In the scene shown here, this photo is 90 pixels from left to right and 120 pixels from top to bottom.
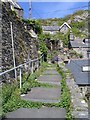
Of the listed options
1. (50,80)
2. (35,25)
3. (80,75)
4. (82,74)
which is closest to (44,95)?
(50,80)

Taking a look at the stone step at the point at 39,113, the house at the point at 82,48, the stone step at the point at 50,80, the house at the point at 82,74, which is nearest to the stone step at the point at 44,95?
the stone step at the point at 39,113

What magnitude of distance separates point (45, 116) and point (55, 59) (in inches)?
927

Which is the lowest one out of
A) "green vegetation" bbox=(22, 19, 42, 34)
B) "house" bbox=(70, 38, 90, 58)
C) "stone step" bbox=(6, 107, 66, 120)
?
"stone step" bbox=(6, 107, 66, 120)

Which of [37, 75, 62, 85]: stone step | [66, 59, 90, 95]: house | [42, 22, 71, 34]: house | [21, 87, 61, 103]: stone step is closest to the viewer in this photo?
[21, 87, 61, 103]: stone step

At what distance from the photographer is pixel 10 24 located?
8758mm

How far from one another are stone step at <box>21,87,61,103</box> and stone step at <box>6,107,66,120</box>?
74cm

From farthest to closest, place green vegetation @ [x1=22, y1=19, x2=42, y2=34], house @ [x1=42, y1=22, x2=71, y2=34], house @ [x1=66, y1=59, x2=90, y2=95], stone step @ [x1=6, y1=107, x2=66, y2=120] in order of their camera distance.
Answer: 1. house @ [x1=42, y1=22, x2=71, y2=34]
2. green vegetation @ [x1=22, y1=19, x2=42, y2=34]
3. house @ [x1=66, y1=59, x2=90, y2=95]
4. stone step @ [x1=6, y1=107, x2=66, y2=120]

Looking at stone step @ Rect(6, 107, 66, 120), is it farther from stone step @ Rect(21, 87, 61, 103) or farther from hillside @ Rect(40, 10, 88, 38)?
hillside @ Rect(40, 10, 88, 38)

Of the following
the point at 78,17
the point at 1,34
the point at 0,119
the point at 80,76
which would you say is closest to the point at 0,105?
the point at 0,119

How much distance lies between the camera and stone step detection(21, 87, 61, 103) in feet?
20.0

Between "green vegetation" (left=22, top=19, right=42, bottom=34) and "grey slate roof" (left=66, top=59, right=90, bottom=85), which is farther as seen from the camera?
"green vegetation" (left=22, top=19, right=42, bottom=34)

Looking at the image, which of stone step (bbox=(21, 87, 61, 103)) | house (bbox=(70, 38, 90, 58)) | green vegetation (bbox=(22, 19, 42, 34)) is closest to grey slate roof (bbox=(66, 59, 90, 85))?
green vegetation (bbox=(22, 19, 42, 34))

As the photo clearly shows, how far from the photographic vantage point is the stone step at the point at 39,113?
4.76m

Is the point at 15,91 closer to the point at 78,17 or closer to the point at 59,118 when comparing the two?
the point at 59,118
